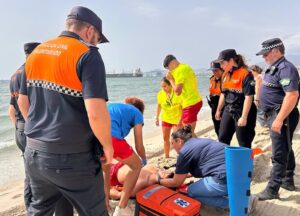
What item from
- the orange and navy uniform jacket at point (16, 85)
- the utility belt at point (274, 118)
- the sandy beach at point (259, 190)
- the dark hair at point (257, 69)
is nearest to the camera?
the orange and navy uniform jacket at point (16, 85)

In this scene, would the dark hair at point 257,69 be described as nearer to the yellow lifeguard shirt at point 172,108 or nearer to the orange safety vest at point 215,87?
the orange safety vest at point 215,87

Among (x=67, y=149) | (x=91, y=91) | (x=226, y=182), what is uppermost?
(x=91, y=91)

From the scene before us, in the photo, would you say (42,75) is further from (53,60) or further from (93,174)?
(93,174)

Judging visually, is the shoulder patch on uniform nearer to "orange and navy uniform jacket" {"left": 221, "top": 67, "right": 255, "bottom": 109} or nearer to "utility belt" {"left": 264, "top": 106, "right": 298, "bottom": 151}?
"utility belt" {"left": 264, "top": 106, "right": 298, "bottom": 151}

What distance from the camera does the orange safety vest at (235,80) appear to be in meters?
4.34

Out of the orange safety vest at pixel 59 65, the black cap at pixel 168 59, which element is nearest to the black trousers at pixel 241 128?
the black cap at pixel 168 59

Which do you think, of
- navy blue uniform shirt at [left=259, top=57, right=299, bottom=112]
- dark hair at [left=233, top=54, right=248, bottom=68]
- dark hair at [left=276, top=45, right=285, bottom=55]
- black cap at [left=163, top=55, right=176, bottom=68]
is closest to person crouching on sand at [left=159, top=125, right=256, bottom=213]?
navy blue uniform shirt at [left=259, top=57, right=299, bottom=112]

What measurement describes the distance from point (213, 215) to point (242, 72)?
1.93 meters

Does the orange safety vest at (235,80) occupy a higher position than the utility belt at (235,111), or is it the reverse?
the orange safety vest at (235,80)

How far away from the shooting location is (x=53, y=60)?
2.07 meters

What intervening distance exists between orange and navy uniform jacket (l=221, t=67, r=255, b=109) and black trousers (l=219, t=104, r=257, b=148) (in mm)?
164

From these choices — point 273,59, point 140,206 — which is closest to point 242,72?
point 273,59

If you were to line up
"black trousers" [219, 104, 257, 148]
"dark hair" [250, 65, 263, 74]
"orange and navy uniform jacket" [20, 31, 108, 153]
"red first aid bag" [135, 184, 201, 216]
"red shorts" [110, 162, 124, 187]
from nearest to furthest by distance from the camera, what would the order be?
"orange and navy uniform jacket" [20, 31, 108, 153], "red first aid bag" [135, 184, 201, 216], "red shorts" [110, 162, 124, 187], "black trousers" [219, 104, 257, 148], "dark hair" [250, 65, 263, 74]

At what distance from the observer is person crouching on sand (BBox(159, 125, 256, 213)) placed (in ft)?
11.0
